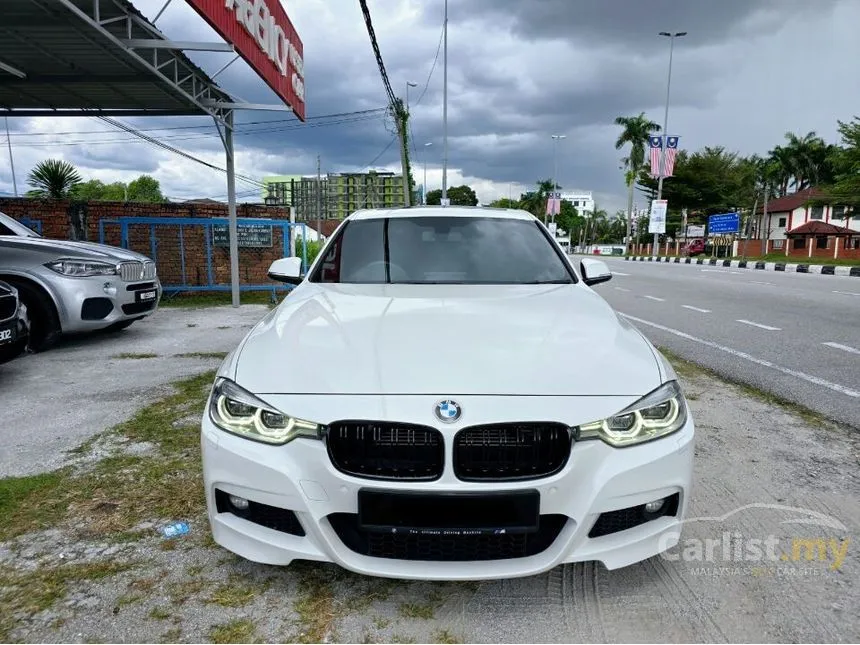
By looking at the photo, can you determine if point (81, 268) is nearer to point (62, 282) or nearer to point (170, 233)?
point (62, 282)

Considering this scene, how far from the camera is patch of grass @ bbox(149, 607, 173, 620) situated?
6.11ft

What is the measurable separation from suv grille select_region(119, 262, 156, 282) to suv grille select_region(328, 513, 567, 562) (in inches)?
219

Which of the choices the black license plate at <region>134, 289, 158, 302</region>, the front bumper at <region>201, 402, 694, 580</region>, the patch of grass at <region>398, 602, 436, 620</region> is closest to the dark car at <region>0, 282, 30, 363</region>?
the black license plate at <region>134, 289, 158, 302</region>

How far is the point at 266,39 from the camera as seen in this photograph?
352 inches

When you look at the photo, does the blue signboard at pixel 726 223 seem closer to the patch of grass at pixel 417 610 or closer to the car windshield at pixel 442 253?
the car windshield at pixel 442 253

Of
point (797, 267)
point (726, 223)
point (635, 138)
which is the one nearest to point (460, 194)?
point (635, 138)

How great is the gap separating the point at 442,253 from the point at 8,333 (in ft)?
11.4

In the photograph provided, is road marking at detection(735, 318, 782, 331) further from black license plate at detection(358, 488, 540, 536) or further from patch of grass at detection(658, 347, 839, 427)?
black license plate at detection(358, 488, 540, 536)

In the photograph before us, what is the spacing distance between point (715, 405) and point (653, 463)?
2805 mm

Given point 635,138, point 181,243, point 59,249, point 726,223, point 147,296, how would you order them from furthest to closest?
point 635,138
point 726,223
point 181,243
point 147,296
point 59,249

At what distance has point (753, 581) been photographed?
2078 millimetres

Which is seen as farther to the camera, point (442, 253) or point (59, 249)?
point (59, 249)

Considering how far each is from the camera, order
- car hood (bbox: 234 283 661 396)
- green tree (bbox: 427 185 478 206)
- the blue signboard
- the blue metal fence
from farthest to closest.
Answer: green tree (bbox: 427 185 478 206) → the blue signboard → the blue metal fence → car hood (bbox: 234 283 661 396)

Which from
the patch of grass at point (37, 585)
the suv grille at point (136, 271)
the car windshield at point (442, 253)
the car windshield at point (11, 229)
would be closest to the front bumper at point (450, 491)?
Result: the patch of grass at point (37, 585)
